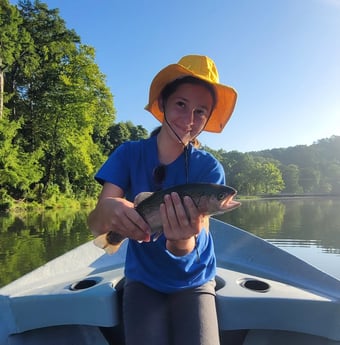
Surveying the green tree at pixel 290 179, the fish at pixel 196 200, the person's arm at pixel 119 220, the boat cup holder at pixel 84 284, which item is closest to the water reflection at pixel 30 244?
the boat cup holder at pixel 84 284

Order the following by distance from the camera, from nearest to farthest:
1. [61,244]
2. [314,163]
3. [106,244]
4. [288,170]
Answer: [106,244], [61,244], [288,170], [314,163]

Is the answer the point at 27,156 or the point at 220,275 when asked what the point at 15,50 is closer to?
the point at 27,156

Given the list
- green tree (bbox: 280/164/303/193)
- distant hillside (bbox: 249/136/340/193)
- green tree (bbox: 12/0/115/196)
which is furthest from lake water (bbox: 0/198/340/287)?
distant hillside (bbox: 249/136/340/193)

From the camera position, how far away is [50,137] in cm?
2516

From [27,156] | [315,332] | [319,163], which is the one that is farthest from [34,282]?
[319,163]

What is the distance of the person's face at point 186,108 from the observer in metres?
2.09

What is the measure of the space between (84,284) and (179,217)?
1328 millimetres

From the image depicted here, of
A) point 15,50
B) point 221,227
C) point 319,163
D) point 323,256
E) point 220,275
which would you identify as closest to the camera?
point 220,275

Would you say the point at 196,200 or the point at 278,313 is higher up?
the point at 196,200

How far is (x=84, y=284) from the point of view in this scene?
2652mm

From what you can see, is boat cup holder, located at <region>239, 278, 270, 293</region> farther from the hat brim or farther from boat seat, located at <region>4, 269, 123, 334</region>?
the hat brim

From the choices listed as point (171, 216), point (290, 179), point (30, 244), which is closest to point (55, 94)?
point (30, 244)

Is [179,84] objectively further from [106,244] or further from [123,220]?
[106,244]

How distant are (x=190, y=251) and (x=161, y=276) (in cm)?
20
